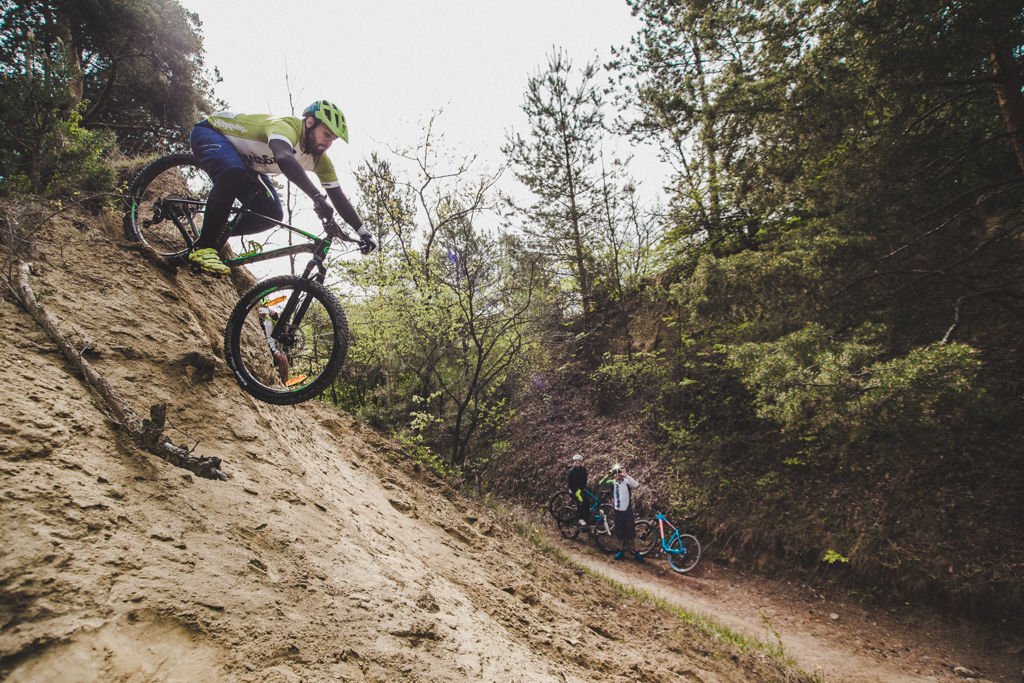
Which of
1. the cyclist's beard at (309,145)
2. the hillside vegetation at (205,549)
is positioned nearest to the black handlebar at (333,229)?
the cyclist's beard at (309,145)

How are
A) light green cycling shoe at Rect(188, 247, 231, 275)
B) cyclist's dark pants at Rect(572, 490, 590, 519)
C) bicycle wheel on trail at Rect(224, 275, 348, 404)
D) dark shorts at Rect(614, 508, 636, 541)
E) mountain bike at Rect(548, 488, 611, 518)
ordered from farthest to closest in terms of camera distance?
mountain bike at Rect(548, 488, 611, 518) < cyclist's dark pants at Rect(572, 490, 590, 519) < dark shorts at Rect(614, 508, 636, 541) < light green cycling shoe at Rect(188, 247, 231, 275) < bicycle wheel on trail at Rect(224, 275, 348, 404)

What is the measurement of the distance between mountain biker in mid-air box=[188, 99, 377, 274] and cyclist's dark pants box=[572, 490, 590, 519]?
902 cm

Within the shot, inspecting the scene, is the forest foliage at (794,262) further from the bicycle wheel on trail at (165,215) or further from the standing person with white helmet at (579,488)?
the standing person with white helmet at (579,488)

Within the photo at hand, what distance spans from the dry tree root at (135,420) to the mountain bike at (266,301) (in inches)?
32.5

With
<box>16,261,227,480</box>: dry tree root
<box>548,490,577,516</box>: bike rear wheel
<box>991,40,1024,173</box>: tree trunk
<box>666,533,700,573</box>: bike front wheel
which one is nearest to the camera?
<box>16,261,227,480</box>: dry tree root

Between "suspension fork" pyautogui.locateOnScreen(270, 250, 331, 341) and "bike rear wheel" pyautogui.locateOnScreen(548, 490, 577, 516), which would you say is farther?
"bike rear wheel" pyautogui.locateOnScreen(548, 490, 577, 516)

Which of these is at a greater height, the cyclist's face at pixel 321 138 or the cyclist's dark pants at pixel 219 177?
the cyclist's face at pixel 321 138

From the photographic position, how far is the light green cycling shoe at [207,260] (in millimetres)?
3316

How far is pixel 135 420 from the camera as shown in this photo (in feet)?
7.18

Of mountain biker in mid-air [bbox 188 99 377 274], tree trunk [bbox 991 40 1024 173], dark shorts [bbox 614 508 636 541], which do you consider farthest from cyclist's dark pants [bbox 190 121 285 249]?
dark shorts [bbox 614 508 636 541]

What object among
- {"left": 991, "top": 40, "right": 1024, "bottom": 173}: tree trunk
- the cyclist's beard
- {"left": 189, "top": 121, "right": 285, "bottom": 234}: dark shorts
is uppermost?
{"left": 991, "top": 40, "right": 1024, "bottom": 173}: tree trunk

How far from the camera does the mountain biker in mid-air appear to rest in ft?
11.0

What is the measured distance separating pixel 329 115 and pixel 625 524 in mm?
9532

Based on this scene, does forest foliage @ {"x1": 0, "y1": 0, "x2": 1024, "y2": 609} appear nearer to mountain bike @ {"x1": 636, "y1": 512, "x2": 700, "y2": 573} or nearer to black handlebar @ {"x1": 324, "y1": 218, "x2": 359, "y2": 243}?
mountain bike @ {"x1": 636, "y1": 512, "x2": 700, "y2": 573}
